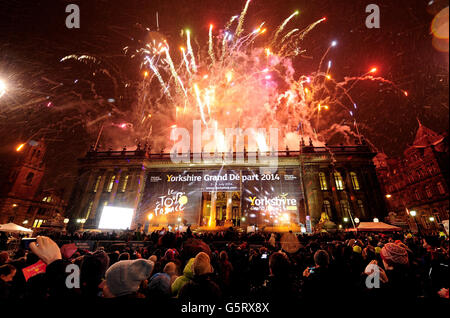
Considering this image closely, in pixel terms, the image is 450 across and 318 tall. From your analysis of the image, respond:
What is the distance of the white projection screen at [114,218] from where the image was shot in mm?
21625

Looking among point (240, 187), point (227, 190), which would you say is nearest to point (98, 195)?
point (227, 190)

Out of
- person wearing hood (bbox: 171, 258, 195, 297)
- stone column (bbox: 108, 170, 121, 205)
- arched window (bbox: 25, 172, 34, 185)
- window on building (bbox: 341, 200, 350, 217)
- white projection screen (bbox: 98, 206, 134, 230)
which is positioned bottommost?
person wearing hood (bbox: 171, 258, 195, 297)

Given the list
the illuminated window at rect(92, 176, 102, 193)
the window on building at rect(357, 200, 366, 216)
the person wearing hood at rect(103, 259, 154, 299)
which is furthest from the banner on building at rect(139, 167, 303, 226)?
the person wearing hood at rect(103, 259, 154, 299)

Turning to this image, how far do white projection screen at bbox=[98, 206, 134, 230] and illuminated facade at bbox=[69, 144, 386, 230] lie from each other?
247 centimetres

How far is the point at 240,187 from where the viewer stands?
88.6 feet

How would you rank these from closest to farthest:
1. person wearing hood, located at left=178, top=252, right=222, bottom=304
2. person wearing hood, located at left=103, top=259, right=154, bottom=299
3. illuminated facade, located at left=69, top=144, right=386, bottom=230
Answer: person wearing hood, located at left=103, top=259, right=154, bottom=299 → person wearing hood, located at left=178, top=252, right=222, bottom=304 → illuminated facade, located at left=69, top=144, right=386, bottom=230

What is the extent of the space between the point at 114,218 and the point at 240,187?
54.7ft

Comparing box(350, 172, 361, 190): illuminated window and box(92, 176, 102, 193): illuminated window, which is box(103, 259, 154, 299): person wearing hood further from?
box(92, 176, 102, 193): illuminated window

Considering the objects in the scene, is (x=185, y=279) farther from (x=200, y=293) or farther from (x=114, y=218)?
(x=114, y=218)

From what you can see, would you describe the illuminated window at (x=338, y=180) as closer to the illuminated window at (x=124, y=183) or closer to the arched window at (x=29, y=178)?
the illuminated window at (x=124, y=183)

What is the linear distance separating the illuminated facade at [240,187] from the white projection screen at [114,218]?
8.09ft

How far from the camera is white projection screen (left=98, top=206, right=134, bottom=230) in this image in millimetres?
21625

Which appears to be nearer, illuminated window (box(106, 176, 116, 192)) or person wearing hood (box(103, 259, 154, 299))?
person wearing hood (box(103, 259, 154, 299))

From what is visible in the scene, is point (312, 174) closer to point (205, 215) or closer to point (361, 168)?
point (361, 168)
